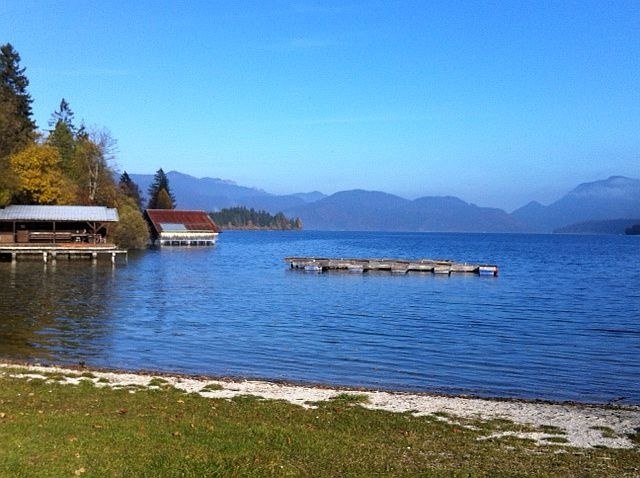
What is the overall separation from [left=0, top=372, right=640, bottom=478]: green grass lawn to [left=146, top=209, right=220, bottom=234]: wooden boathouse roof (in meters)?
105

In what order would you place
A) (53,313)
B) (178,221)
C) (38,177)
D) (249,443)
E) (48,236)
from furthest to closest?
(178,221) → (38,177) → (48,236) → (53,313) → (249,443)

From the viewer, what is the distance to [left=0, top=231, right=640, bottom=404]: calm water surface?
65.9 feet

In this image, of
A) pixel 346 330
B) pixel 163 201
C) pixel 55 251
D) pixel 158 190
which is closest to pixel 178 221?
pixel 163 201

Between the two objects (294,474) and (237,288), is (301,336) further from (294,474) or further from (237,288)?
(237,288)

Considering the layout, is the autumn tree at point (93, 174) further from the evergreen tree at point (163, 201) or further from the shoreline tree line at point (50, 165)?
the evergreen tree at point (163, 201)

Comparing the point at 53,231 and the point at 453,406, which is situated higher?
the point at 53,231

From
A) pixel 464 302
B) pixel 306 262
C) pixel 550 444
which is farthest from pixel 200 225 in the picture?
pixel 550 444

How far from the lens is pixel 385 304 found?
38.8 meters

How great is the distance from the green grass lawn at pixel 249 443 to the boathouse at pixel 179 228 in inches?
4099

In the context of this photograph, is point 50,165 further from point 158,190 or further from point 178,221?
point 158,190

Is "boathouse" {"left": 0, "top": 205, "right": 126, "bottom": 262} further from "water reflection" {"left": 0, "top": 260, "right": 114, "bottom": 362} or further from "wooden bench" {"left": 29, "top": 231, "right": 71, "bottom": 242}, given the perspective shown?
"water reflection" {"left": 0, "top": 260, "right": 114, "bottom": 362}

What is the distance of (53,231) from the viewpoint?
218 ft

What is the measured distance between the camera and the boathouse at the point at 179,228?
116 metres

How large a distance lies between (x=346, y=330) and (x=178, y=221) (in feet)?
313
